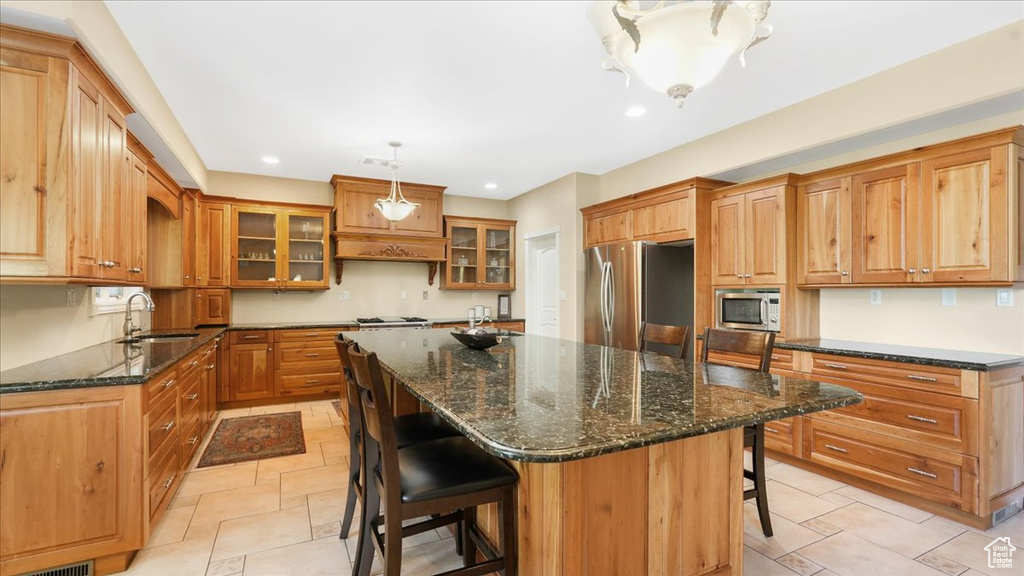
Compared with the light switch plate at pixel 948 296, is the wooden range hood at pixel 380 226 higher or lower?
higher

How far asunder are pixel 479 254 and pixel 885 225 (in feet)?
14.4

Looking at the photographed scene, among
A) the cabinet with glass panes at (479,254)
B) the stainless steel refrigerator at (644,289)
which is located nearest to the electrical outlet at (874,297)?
the stainless steel refrigerator at (644,289)

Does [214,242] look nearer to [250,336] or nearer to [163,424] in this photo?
[250,336]

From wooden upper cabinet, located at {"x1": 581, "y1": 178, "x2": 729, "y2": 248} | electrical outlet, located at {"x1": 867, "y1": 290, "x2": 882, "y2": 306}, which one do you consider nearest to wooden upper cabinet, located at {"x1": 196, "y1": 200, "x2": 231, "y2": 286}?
wooden upper cabinet, located at {"x1": 581, "y1": 178, "x2": 729, "y2": 248}

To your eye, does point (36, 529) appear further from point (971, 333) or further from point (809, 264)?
point (971, 333)

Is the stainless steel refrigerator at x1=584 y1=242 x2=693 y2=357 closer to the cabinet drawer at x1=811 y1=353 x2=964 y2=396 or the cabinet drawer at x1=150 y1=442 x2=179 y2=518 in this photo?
the cabinet drawer at x1=811 y1=353 x2=964 y2=396

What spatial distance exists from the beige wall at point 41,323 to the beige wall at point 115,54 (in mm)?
1134

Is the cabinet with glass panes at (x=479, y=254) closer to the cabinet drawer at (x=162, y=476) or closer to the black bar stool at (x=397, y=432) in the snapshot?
the cabinet drawer at (x=162, y=476)

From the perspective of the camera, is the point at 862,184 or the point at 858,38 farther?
the point at 862,184

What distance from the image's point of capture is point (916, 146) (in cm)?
301

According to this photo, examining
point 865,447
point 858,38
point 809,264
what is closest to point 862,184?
point 809,264

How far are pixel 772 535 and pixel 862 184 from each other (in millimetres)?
2357

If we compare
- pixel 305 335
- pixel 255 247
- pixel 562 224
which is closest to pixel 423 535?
pixel 305 335

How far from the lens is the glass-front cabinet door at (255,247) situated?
16.5ft
